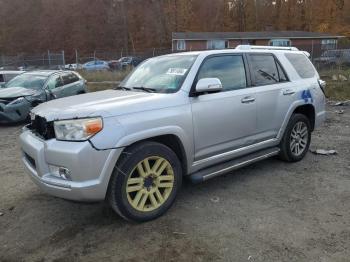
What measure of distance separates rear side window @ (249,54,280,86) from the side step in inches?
38.1

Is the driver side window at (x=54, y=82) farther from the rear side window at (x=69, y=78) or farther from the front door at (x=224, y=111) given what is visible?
the front door at (x=224, y=111)

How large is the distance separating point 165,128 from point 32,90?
8021 millimetres

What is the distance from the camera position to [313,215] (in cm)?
422

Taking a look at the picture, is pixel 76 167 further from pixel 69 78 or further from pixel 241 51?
pixel 69 78

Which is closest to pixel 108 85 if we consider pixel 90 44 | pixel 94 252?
pixel 94 252

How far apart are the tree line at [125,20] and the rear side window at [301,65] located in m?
58.2

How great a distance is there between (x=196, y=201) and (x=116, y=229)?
3.64 feet

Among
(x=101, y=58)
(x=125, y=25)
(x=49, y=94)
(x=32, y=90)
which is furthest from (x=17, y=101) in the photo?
(x=125, y=25)

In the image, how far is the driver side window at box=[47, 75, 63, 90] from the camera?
37.4 ft

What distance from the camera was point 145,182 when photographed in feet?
13.4

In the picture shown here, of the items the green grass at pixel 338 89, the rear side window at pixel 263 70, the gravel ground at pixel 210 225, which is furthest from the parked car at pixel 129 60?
the gravel ground at pixel 210 225

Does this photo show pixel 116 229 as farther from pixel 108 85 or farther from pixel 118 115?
pixel 108 85

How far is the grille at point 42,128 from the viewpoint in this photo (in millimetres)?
3863

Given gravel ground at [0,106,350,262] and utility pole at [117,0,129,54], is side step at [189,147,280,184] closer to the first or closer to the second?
gravel ground at [0,106,350,262]
